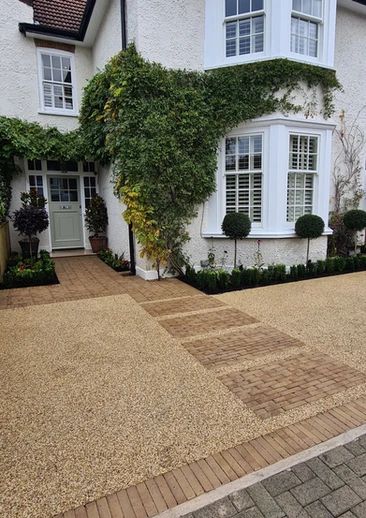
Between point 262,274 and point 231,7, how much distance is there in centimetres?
576

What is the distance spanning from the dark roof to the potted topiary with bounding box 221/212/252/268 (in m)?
7.76

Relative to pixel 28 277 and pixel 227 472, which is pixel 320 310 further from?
pixel 28 277

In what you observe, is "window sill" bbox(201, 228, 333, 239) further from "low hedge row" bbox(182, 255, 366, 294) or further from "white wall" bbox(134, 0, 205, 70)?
"white wall" bbox(134, 0, 205, 70)

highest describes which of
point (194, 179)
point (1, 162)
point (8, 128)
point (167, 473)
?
point (8, 128)

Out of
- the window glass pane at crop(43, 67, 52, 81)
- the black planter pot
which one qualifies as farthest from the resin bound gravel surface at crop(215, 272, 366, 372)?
the window glass pane at crop(43, 67, 52, 81)

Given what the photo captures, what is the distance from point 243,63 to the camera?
7.22 meters

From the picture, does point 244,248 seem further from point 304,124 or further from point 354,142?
point 354,142

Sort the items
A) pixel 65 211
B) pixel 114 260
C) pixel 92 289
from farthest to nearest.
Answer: pixel 65 211, pixel 114 260, pixel 92 289

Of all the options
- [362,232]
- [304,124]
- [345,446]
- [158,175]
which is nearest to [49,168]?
[158,175]

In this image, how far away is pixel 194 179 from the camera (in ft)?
23.6

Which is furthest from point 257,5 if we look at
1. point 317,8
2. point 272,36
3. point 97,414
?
point 97,414

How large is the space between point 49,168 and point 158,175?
16.1 ft

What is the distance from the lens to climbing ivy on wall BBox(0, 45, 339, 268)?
6707mm

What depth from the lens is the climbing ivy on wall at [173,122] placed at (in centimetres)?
670
